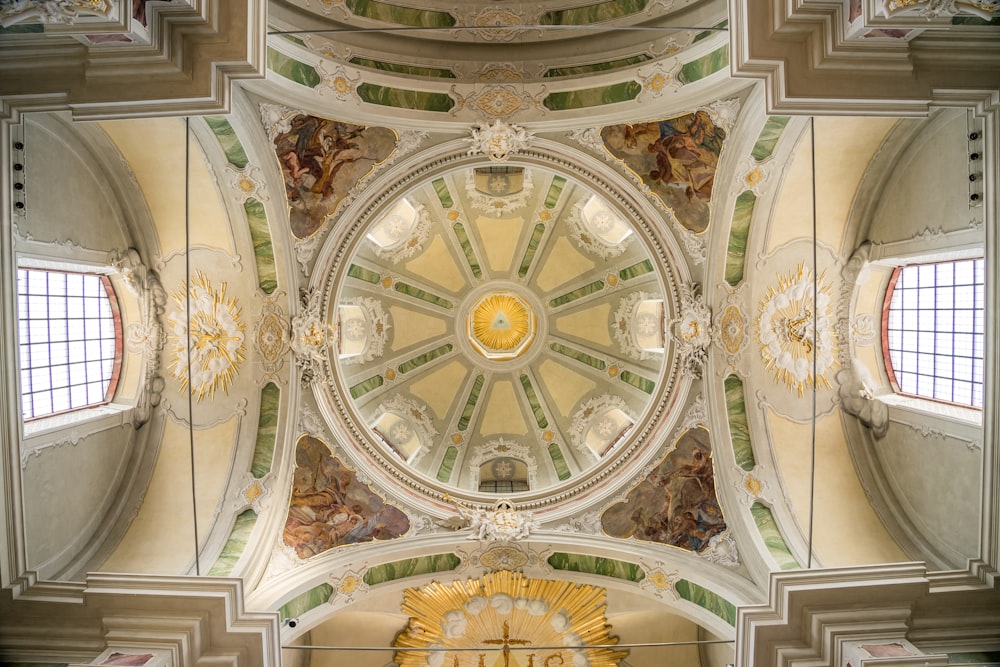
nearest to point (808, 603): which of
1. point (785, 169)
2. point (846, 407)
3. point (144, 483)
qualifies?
point (846, 407)

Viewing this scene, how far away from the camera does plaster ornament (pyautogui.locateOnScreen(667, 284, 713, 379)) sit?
40.6 feet

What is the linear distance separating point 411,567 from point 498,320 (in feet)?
25.5

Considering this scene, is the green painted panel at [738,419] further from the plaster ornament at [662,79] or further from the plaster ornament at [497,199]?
the plaster ornament at [497,199]

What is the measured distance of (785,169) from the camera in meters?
11.0

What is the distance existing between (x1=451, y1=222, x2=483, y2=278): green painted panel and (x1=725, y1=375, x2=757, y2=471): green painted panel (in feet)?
26.5

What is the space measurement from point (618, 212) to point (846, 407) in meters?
5.34

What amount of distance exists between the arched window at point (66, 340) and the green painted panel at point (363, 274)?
→ 19.8ft

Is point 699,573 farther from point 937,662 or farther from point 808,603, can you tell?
point 937,662

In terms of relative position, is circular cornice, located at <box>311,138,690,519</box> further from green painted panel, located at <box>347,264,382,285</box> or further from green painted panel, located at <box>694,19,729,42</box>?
green painted panel, located at <box>347,264,382,285</box>

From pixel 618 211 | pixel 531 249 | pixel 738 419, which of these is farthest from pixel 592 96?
pixel 531 249

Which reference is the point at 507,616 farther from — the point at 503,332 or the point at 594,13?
the point at 594,13

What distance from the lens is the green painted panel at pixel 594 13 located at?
1085 centimetres

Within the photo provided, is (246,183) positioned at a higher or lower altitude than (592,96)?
lower

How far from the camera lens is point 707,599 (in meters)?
11.5
